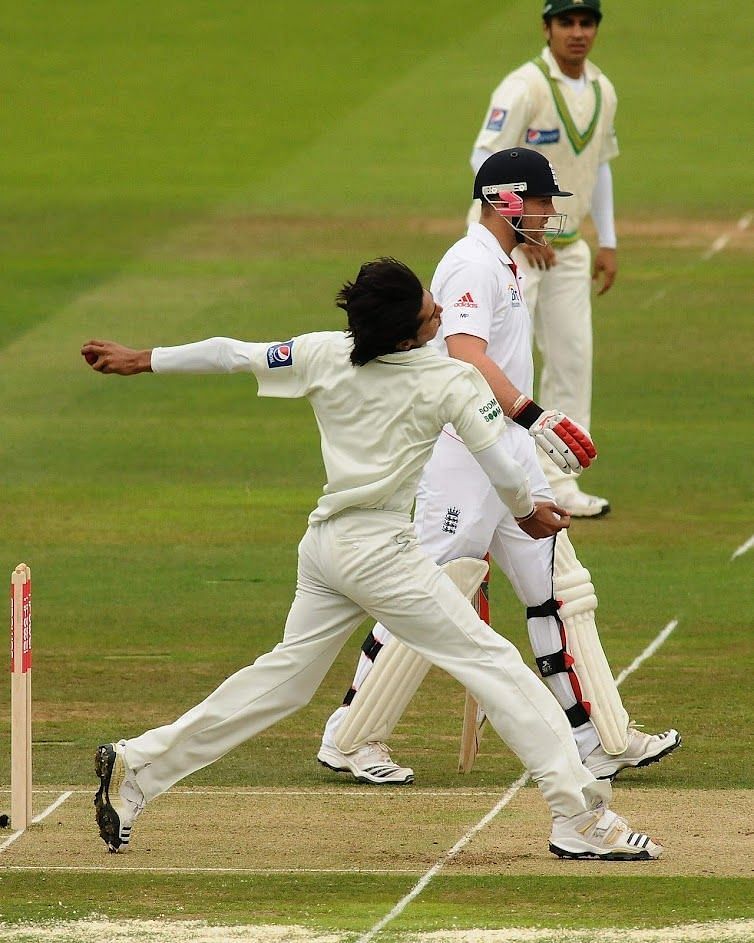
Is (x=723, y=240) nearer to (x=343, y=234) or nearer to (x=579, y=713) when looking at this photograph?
(x=343, y=234)

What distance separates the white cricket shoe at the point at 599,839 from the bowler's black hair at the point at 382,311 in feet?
4.94

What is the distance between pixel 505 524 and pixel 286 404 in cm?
919

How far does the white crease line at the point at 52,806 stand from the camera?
7.53 meters

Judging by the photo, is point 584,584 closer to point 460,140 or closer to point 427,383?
point 427,383

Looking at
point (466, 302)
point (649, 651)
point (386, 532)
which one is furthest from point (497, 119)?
point (386, 532)

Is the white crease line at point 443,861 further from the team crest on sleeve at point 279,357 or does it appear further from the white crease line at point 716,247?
the white crease line at point 716,247

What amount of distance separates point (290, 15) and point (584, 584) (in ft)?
94.3

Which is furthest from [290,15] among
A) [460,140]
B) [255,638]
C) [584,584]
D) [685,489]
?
[584,584]

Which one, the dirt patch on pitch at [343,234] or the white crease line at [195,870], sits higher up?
the white crease line at [195,870]

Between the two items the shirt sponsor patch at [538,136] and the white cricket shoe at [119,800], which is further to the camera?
the shirt sponsor patch at [538,136]

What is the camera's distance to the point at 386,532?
6.94m

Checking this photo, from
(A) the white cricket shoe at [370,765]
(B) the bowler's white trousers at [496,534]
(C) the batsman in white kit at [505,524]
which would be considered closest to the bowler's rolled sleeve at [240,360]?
(C) the batsman in white kit at [505,524]

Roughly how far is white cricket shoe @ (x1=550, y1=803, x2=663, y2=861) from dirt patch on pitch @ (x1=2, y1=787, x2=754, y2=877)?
32 mm

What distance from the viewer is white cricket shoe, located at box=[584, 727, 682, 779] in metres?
7.95
